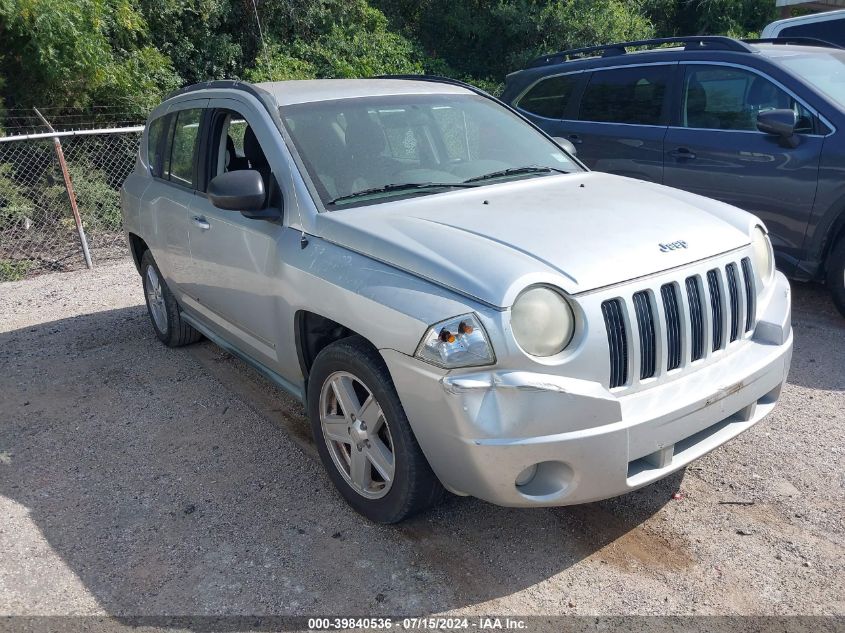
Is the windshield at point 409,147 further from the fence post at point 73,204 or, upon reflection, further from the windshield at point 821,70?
the fence post at point 73,204

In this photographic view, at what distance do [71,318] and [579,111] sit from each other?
498 centimetres

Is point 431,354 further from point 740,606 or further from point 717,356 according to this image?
point 740,606

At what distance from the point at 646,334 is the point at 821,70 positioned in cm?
415

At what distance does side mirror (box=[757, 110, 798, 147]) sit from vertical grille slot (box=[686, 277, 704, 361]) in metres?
2.92

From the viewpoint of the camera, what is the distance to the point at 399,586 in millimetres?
3031

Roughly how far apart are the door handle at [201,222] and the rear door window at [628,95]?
3883 mm

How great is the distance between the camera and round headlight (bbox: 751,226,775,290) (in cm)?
348

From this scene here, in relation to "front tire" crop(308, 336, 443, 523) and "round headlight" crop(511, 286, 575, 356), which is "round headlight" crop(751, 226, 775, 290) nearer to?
"round headlight" crop(511, 286, 575, 356)

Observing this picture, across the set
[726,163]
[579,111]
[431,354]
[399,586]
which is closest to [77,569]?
[399,586]

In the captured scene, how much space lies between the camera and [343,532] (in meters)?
3.40

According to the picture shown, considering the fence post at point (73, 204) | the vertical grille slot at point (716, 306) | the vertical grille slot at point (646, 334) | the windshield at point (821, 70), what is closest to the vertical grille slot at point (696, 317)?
the vertical grille slot at point (716, 306)

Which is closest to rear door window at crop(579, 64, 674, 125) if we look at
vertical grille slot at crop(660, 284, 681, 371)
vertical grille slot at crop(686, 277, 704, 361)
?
vertical grille slot at crop(686, 277, 704, 361)

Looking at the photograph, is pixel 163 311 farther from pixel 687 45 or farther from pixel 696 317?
pixel 687 45

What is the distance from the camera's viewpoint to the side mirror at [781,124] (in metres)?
5.34
